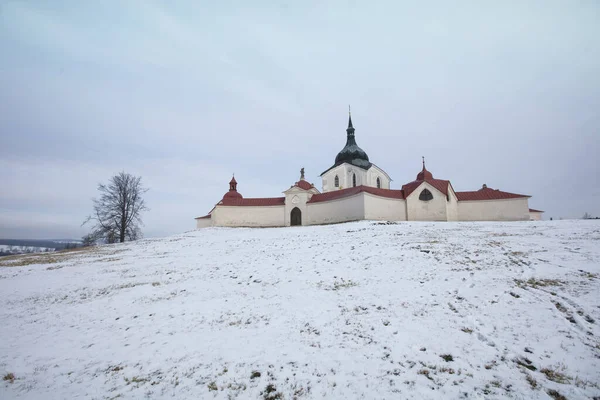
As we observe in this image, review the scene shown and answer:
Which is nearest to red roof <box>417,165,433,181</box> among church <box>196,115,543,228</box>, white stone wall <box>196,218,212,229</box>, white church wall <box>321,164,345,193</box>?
church <box>196,115,543,228</box>

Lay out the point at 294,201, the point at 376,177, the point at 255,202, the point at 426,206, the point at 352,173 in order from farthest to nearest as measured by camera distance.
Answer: the point at 376,177, the point at 352,173, the point at 255,202, the point at 294,201, the point at 426,206

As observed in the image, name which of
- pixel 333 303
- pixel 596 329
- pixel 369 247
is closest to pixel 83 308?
pixel 333 303

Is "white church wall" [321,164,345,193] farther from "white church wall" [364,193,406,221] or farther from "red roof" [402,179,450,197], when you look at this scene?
"white church wall" [364,193,406,221]

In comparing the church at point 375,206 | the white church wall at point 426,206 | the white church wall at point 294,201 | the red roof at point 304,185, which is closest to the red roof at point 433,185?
the church at point 375,206

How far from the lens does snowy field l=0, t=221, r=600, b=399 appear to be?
4406 mm

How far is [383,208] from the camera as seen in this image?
31781 mm

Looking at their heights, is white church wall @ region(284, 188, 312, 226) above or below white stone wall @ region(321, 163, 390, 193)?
below

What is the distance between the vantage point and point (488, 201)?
109 ft

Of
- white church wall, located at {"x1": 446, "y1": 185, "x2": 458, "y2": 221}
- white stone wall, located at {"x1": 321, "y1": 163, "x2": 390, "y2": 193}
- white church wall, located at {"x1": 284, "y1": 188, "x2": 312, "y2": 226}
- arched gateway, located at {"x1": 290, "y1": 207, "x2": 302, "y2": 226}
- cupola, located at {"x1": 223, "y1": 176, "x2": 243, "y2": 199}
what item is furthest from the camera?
white stone wall, located at {"x1": 321, "y1": 163, "x2": 390, "y2": 193}

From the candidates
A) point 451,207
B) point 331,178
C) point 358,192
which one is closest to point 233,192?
point 331,178

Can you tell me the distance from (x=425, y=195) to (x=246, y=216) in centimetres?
2439

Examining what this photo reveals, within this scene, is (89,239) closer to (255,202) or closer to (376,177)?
(255,202)

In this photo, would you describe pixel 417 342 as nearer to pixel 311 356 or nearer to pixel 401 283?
pixel 311 356

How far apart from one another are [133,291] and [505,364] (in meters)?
11.3
